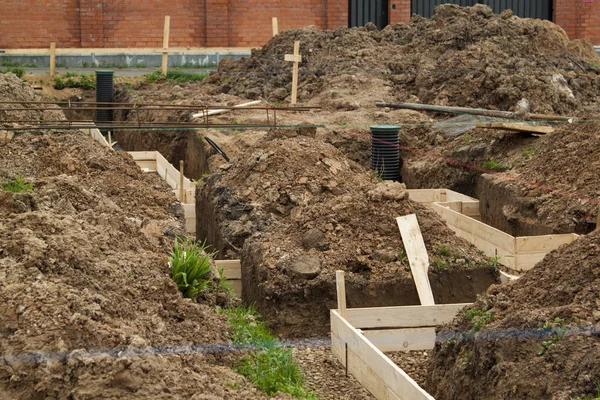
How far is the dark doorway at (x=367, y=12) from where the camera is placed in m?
30.1

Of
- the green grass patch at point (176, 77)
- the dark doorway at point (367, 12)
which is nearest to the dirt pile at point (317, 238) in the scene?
the green grass patch at point (176, 77)

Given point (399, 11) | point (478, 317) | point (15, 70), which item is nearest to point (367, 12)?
point (399, 11)

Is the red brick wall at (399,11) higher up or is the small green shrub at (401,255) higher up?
the red brick wall at (399,11)

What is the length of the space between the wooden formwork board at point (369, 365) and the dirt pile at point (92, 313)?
114cm

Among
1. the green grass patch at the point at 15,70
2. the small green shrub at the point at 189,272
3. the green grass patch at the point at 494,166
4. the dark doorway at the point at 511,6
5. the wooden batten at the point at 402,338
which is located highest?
the dark doorway at the point at 511,6

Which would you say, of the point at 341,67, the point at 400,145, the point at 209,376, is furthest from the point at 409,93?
the point at 209,376

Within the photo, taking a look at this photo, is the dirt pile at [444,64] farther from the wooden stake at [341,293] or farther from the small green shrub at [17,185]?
the wooden stake at [341,293]

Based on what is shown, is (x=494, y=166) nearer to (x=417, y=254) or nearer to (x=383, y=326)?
(x=417, y=254)

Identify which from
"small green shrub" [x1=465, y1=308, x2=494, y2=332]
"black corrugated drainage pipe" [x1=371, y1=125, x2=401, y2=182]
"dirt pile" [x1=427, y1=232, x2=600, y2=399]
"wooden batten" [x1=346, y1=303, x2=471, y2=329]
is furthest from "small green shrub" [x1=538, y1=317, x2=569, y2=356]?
"black corrugated drainage pipe" [x1=371, y1=125, x2=401, y2=182]

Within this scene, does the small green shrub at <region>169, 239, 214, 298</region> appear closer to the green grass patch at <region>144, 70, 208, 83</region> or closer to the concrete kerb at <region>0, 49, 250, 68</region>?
the green grass patch at <region>144, 70, 208, 83</region>

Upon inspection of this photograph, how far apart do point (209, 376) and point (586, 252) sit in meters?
2.82

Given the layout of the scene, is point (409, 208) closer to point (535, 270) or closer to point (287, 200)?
point (287, 200)

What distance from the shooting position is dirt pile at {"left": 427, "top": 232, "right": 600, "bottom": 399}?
247 inches

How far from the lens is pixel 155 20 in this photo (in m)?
28.3
